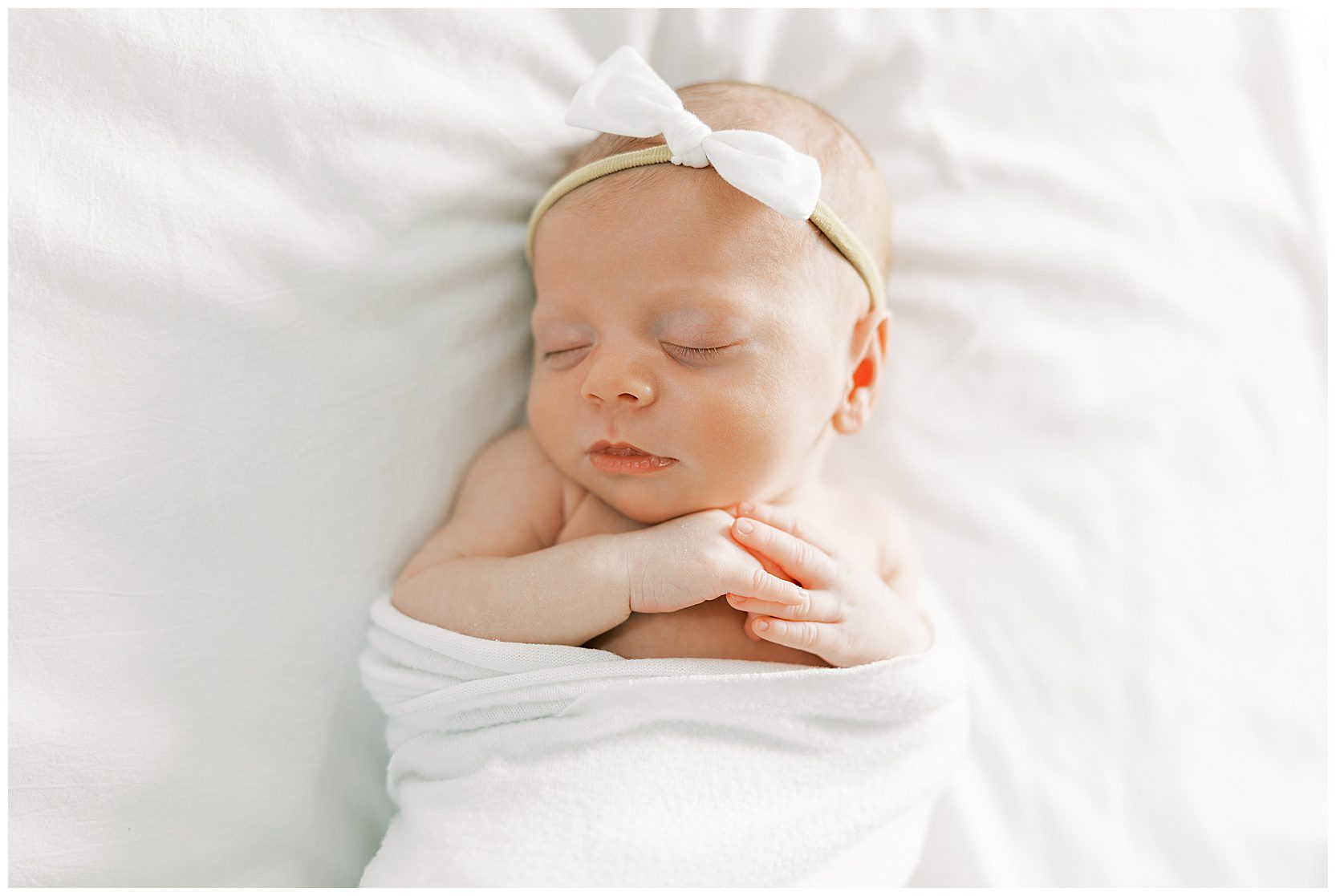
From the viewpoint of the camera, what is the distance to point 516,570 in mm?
1249

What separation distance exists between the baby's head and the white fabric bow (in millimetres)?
46

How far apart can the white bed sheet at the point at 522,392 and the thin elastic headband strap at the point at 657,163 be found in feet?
0.32

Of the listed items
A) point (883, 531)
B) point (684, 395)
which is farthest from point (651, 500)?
point (883, 531)

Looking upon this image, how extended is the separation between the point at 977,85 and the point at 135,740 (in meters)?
1.59

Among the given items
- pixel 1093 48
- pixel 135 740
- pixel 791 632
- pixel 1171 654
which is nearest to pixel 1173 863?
pixel 1171 654

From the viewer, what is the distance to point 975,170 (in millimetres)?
1645

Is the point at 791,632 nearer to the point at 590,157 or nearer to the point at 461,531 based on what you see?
the point at 461,531

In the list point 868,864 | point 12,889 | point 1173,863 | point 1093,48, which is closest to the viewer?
point 12,889

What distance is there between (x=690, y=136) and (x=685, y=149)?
0.7 inches

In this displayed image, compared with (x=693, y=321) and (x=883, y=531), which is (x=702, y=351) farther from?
(x=883, y=531)

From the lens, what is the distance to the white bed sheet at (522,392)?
3.84 ft

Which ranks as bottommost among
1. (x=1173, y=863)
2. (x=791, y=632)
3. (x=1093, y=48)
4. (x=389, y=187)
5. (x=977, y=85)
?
(x=1173, y=863)

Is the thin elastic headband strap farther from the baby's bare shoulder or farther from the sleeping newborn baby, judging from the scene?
the baby's bare shoulder

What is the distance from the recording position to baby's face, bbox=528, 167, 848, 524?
1223 mm
